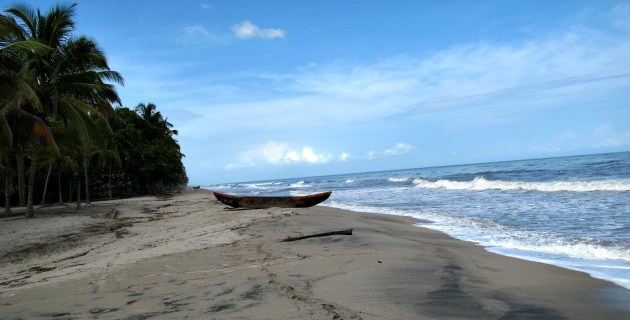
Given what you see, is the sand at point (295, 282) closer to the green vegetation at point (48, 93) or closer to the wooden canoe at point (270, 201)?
the green vegetation at point (48, 93)

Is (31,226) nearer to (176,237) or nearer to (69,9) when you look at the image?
(176,237)

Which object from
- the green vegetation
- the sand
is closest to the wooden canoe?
the green vegetation

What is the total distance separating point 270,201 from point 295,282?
12168 mm

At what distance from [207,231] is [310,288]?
6026mm

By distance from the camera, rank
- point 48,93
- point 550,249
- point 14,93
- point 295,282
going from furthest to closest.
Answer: point 48,93, point 14,93, point 550,249, point 295,282

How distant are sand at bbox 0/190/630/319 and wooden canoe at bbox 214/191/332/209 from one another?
789 cm

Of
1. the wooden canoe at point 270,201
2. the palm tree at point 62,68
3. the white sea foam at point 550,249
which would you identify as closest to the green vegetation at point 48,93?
the palm tree at point 62,68

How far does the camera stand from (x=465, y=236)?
30.1ft

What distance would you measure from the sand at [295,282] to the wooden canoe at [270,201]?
7.89 metres

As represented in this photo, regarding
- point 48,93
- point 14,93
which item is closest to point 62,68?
point 48,93

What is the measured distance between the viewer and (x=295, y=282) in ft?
15.4

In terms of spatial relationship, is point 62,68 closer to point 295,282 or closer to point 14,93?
point 14,93

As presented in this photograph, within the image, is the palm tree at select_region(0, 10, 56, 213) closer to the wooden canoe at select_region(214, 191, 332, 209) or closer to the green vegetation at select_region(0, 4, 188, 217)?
the green vegetation at select_region(0, 4, 188, 217)

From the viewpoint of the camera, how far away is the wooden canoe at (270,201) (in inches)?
660
